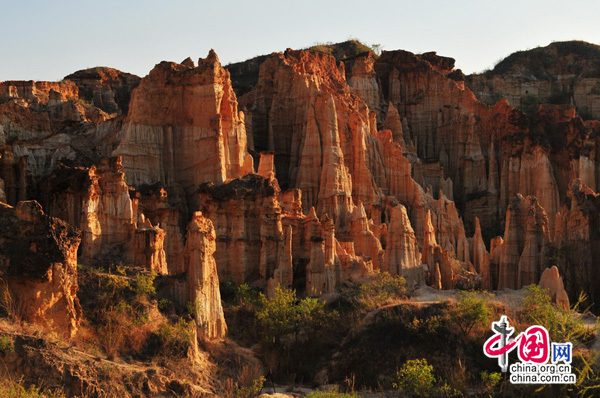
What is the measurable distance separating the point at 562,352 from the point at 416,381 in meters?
5.07

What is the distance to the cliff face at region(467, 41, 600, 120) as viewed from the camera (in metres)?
84.8

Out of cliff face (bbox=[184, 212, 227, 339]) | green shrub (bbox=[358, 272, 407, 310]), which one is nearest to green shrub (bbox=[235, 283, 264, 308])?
cliff face (bbox=[184, 212, 227, 339])

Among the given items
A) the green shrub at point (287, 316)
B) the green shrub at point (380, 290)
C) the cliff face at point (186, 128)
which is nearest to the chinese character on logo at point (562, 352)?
the green shrub at point (380, 290)

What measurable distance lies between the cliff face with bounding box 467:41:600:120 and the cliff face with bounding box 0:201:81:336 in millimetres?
67374

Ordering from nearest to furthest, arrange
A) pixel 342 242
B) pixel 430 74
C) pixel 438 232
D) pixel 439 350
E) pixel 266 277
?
1. pixel 439 350
2. pixel 266 277
3. pixel 342 242
4. pixel 438 232
5. pixel 430 74

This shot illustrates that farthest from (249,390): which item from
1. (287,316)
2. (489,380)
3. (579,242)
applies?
(579,242)

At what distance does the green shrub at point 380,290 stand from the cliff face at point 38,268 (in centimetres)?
1318

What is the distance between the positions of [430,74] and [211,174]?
117 ft

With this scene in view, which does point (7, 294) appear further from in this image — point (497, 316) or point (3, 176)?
point (497, 316)

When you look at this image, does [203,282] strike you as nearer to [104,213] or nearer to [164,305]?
[164,305]

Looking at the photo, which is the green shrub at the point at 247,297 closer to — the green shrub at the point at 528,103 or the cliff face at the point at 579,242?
the cliff face at the point at 579,242

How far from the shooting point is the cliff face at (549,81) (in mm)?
84750

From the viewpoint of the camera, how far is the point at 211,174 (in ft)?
143

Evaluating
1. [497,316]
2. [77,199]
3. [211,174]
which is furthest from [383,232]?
[77,199]
